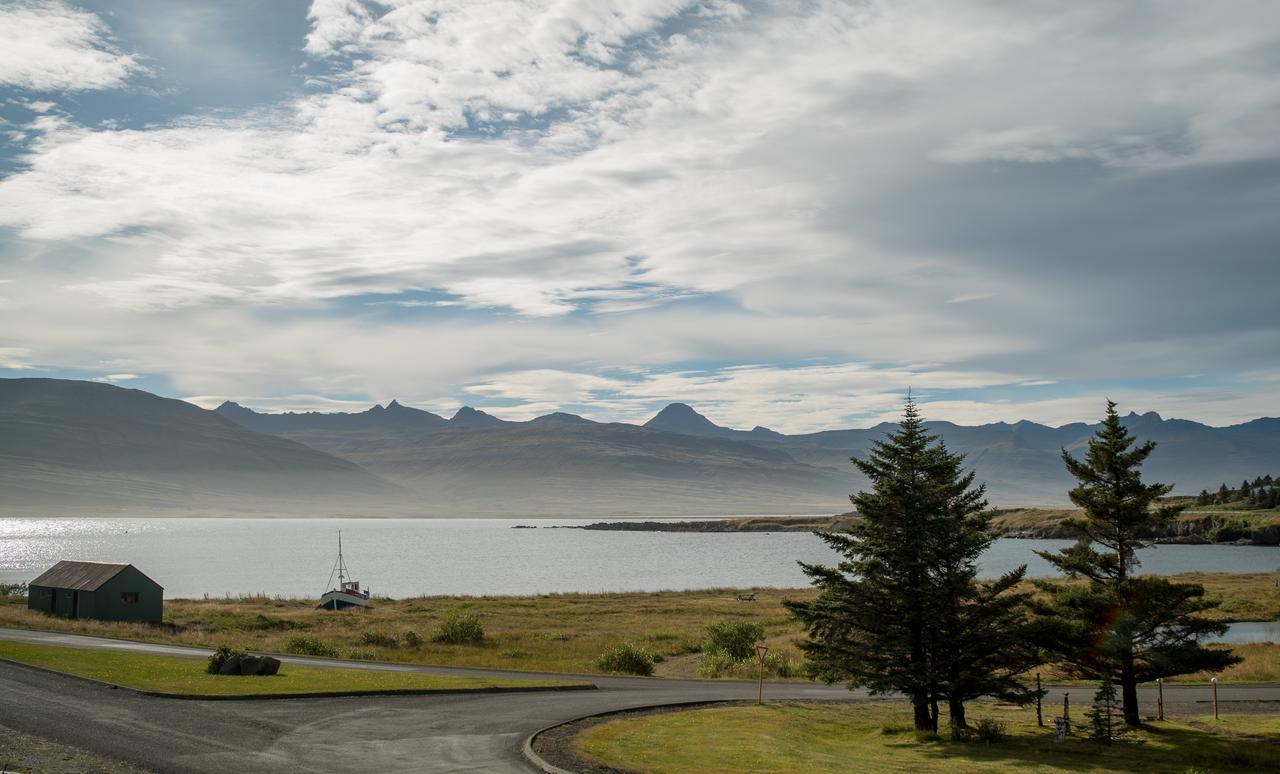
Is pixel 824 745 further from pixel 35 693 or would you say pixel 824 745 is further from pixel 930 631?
pixel 35 693

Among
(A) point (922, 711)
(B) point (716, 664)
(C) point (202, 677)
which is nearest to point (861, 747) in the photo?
(A) point (922, 711)

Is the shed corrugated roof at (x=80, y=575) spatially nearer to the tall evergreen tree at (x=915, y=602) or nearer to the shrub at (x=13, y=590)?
the shrub at (x=13, y=590)

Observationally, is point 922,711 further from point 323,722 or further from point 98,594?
point 98,594

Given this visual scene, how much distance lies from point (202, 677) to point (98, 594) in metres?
32.8

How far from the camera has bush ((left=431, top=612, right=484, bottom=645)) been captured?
188ft

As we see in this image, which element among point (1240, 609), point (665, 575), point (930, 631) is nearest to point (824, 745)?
point (930, 631)

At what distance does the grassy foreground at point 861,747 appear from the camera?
24969 millimetres

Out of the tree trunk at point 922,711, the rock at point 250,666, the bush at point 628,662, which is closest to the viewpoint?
the tree trunk at point 922,711

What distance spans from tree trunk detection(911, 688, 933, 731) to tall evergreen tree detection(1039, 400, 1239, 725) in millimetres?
5007

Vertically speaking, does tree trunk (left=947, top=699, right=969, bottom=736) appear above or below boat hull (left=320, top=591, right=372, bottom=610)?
above

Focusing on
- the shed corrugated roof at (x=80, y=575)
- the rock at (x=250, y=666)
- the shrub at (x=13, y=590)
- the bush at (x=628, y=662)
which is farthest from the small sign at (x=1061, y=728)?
the shrub at (x=13, y=590)

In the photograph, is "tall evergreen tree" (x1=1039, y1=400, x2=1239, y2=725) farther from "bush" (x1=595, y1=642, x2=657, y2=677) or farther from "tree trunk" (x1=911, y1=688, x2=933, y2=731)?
"bush" (x1=595, y1=642, x2=657, y2=677)

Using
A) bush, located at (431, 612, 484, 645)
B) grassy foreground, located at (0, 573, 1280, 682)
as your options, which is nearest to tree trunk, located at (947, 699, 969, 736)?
grassy foreground, located at (0, 573, 1280, 682)

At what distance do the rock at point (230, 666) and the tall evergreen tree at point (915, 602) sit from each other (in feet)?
69.0
